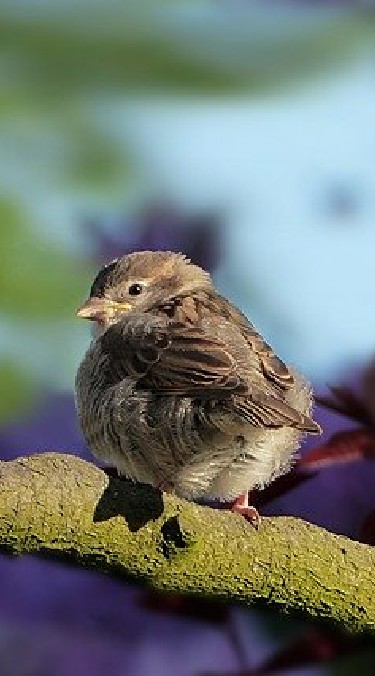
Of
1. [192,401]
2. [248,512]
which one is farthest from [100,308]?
[248,512]

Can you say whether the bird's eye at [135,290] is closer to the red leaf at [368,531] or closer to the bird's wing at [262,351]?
the bird's wing at [262,351]

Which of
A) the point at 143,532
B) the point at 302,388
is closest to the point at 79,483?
the point at 143,532

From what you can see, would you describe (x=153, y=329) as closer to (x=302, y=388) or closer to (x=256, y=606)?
(x=302, y=388)

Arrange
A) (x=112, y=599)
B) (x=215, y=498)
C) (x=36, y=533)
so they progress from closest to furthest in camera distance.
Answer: (x=36, y=533) < (x=112, y=599) < (x=215, y=498)

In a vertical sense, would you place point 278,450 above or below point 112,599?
above

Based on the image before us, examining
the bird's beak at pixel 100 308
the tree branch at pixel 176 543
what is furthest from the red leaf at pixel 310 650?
the bird's beak at pixel 100 308

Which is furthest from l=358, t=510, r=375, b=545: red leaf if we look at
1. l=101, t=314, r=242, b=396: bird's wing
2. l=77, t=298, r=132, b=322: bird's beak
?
l=77, t=298, r=132, b=322: bird's beak

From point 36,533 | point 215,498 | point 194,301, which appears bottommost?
point 36,533

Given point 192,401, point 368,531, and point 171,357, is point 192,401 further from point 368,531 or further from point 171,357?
point 368,531
